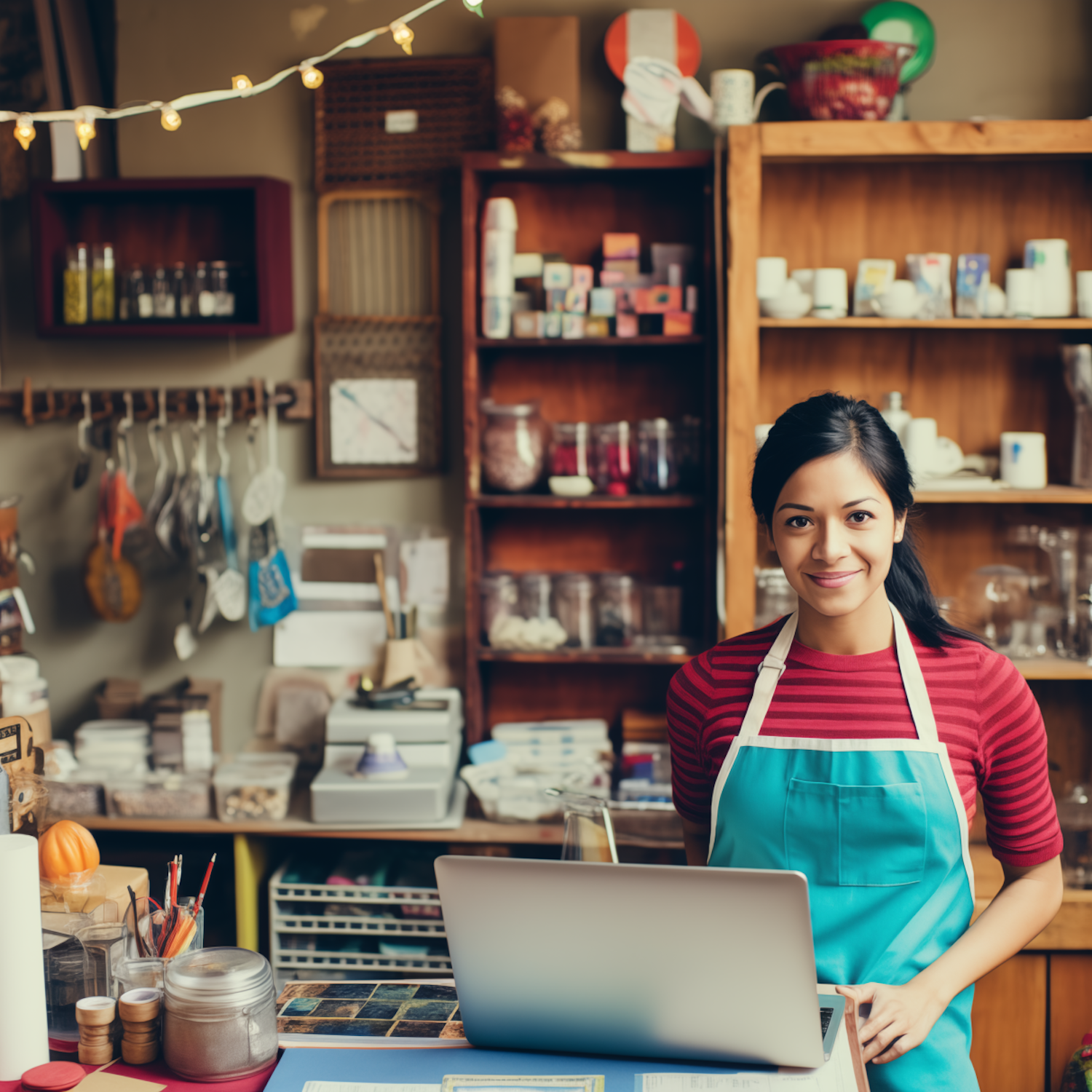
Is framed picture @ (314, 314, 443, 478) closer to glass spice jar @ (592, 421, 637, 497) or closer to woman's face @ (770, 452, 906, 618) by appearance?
glass spice jar @ (592, 421, 637, 497)

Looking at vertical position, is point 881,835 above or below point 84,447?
below

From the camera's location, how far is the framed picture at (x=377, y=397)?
2.85 metres

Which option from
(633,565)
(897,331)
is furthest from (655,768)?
(897,331)

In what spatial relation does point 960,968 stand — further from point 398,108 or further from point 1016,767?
point 398,108

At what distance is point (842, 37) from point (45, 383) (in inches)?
84.0

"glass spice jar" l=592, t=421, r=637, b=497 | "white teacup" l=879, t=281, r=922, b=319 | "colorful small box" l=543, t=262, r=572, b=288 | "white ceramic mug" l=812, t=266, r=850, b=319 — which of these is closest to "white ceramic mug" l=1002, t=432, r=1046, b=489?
"white teacup" l=879, t=281, r=922, b=319

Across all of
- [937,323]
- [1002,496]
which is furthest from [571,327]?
[1002,496]

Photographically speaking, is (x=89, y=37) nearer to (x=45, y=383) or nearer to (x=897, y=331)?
(x=45, y=383)

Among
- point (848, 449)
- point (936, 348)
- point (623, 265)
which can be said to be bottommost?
point (848, 449)

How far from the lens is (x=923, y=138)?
2.40 m

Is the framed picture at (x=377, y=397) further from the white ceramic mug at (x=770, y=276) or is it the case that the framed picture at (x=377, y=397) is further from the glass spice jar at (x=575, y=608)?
the white ceramic mug at (x=770, y=276)

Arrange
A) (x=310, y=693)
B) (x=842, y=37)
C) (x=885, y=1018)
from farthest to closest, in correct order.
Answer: (x=310, y=693) → (x=842, y=37) → (x=885, y=1018)

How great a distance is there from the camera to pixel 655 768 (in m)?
2.68

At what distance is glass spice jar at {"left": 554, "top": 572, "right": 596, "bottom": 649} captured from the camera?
107 inches
